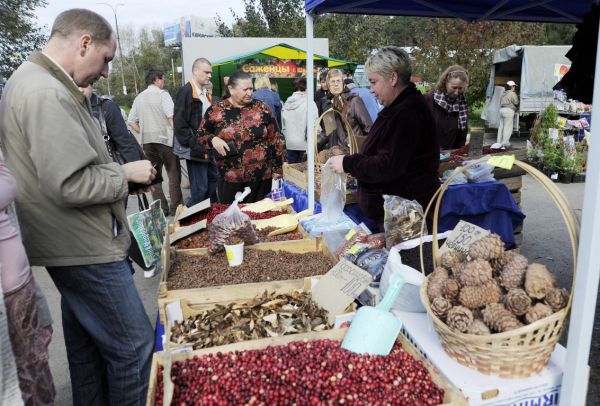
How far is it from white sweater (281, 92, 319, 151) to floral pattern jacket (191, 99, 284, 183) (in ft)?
6.71

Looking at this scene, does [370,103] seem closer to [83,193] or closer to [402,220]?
[402,220]

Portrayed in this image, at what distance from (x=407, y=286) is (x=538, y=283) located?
1.44 feet

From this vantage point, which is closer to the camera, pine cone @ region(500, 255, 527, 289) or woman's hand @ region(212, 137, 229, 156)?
pine cone @ region(500, 255, 527, 289)

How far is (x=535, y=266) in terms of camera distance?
1.33 m

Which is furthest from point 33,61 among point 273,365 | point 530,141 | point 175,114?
point 530,141

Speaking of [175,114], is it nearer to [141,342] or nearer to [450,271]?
[141,342]

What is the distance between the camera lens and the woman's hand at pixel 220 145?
356 centimetres

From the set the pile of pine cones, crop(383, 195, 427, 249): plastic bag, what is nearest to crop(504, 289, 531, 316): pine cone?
the pile of pine cones

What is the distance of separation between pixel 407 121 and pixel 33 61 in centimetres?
159

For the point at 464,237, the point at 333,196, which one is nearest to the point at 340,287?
the point at 464,237

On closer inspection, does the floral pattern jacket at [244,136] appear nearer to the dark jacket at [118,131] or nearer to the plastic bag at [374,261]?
the dark jacket at [118,131]

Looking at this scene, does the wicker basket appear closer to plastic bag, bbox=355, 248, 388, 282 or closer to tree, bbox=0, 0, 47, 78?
plastic bag, bbox=355, 248, 388, 282

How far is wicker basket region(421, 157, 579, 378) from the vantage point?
1.21 meters

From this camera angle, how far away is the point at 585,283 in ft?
3.82
